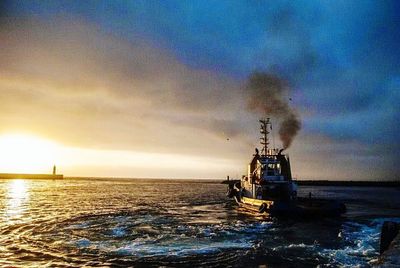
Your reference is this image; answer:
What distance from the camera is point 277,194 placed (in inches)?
1666

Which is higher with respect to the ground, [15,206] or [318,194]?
[15,206]

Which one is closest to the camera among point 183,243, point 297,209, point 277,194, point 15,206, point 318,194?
point 183,243

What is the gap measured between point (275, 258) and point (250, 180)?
29180 mm

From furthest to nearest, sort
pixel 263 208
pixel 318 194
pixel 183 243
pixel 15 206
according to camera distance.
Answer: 1. pixel 318 194
2. pixel 15 206
3. pixel 263 208
4. pixel 183 243

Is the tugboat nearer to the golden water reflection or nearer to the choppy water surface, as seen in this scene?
the choppy water surface

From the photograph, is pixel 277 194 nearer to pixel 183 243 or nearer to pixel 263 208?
pixel 263 208

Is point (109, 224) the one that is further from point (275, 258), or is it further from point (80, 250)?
point (275, 258)

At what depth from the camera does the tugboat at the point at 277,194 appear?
35.9 metres

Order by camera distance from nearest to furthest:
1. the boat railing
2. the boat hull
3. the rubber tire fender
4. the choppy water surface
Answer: the choppy water surface → the boat hull → the rubber tire fender → the boat railing

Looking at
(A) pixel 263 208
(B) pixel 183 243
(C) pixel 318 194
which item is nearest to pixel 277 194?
(A) pixel 263 208

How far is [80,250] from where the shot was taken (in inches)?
757

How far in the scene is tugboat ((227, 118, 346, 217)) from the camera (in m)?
35.9

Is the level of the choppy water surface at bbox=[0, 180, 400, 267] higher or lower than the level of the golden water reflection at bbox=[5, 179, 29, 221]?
higher

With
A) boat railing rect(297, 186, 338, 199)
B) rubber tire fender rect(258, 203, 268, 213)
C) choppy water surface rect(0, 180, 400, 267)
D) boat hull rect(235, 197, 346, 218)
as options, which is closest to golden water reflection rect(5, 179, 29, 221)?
choppy water surface rect(0, 180, 400, 267)
